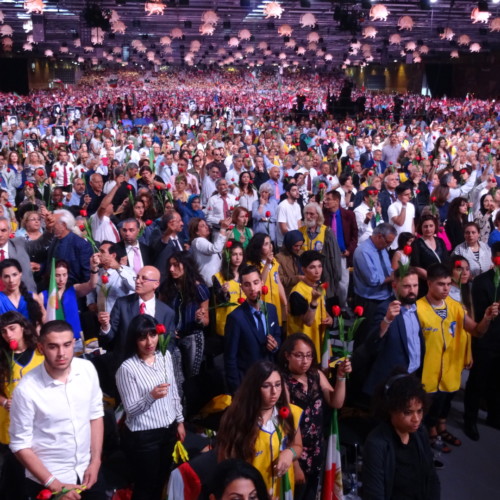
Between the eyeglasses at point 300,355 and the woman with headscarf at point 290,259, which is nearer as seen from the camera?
the eyeglasses at point 300,355

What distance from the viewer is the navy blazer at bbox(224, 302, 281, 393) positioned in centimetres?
357

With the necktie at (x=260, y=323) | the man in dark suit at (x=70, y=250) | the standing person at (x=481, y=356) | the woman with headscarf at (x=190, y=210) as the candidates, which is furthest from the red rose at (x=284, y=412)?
the woman with headscarf at (x=190, y=210)

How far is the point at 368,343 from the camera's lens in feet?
12.1

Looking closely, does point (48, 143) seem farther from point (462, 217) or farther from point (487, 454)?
point (487, 454)

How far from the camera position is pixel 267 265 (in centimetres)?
455

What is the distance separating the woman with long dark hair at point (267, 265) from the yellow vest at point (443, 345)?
1.08 meters

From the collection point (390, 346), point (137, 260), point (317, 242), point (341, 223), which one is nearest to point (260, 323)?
point (390, 346)

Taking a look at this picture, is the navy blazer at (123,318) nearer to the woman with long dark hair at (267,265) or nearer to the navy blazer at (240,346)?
the navy blazer at (240,346)

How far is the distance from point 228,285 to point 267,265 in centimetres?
38

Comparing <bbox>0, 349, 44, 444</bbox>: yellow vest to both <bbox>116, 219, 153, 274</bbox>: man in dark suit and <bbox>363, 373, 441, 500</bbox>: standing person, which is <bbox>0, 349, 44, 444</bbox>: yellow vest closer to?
<bbox>363, 373, 441, 500</bbox>: standing person

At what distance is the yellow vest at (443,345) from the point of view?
3725mm

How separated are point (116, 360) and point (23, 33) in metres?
27.8

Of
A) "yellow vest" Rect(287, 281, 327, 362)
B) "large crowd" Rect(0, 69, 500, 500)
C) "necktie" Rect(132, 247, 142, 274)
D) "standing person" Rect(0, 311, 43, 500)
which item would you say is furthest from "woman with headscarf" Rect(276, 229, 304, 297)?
"standing person" Rect(0, 311, 43, 500)

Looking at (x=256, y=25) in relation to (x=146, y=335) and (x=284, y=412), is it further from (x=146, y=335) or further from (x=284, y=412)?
(x=284, y=412)
